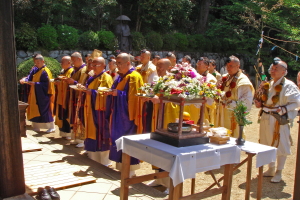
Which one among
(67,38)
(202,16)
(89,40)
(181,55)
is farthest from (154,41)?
(202,16)

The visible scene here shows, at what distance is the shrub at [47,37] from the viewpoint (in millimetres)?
13422

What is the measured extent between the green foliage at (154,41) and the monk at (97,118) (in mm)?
10774

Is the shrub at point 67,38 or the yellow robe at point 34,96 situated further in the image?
the shrub at point 67,38

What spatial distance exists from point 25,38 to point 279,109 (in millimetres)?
10072

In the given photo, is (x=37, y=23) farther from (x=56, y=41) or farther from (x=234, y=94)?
(x=234, y=94)

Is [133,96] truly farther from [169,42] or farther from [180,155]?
[169,42]

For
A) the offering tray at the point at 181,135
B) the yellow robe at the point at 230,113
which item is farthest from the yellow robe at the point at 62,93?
the offering tray at the point at 181,135

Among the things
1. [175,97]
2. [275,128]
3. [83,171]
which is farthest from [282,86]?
[83,171]

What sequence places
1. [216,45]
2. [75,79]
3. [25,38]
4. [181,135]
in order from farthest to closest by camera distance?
1. [216,45]
2. [25,38]
3. [75,79]
4. [181,135]

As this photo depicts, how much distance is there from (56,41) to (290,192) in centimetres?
1116

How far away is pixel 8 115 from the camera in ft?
12.7

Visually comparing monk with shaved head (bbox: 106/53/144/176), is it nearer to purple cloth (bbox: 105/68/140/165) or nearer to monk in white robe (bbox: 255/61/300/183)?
purple cloth (bbox: 105/68/140/165)

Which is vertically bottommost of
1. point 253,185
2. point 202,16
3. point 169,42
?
point 253,185

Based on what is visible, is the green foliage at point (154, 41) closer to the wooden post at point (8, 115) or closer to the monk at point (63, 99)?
the monk at point (63, 99)
